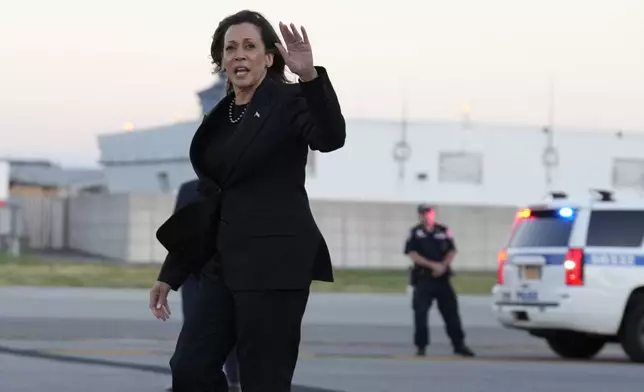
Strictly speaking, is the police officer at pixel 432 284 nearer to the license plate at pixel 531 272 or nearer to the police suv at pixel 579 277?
the police suv at pixel 579 277

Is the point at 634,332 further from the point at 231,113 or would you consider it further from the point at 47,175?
the point at 47,175

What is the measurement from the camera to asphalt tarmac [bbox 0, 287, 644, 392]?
38.1ft

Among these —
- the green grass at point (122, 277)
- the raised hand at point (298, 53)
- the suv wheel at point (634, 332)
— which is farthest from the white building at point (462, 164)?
the raised hand at point (298, 53)

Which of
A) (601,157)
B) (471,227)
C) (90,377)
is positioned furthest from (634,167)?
(90,377)

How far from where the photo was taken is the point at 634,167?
66500 millimetres

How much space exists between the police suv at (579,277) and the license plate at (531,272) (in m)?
0.01

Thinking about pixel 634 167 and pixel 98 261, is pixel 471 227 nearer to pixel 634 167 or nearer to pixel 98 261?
pixel 98 261

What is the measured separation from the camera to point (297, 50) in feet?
16.3

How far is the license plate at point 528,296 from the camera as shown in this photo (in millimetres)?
15867

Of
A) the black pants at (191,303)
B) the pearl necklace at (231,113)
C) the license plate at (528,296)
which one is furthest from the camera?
the license plate at (528,296)

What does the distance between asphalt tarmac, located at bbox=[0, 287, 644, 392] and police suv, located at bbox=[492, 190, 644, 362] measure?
378 millimetres

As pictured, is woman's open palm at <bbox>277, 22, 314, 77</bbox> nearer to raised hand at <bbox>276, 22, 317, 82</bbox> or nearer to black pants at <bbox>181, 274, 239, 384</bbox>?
raised hand at <bbox>276, 22, 317, 82</bbox>

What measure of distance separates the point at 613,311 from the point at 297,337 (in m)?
10.6

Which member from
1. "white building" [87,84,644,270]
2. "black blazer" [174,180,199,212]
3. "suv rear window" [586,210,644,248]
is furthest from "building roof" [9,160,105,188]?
"black blazer" [174,180,199,212]
